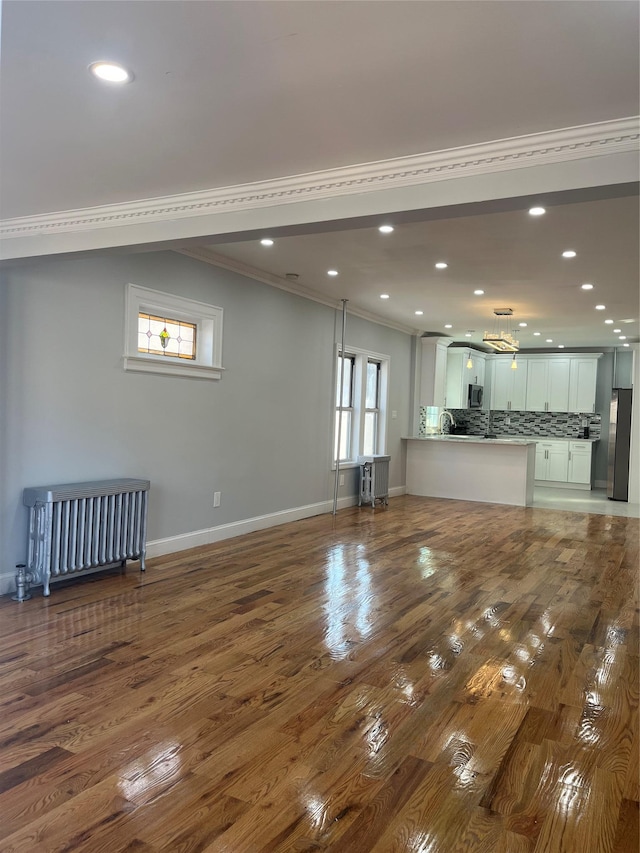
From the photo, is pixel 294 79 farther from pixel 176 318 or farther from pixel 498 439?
pixel 498 439

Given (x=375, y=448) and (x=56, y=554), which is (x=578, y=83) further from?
(x=375, y=448)

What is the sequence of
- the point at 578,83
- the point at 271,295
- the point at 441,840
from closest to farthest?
the point at 441,840, the point at 578,83, the point at 271,295

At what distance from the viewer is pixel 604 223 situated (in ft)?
13.9

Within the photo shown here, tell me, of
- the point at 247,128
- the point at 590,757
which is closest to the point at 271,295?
the point at 247,128

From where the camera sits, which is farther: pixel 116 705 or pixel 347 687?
pixel 347 687

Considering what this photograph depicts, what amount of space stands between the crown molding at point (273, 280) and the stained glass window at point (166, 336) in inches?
24.0

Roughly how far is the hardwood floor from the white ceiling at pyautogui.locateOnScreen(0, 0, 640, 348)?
228 cm

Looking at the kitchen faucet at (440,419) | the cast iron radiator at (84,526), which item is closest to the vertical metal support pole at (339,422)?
the cast iron radiator at (84,526)

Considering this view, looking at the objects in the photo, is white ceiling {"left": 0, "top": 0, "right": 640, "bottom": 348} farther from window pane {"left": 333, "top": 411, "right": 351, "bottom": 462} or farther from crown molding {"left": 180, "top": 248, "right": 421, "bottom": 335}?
window pane {"left": 333, "top": 411, "right": 351, "bottom": 462}

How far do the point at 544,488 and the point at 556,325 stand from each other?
3.89m

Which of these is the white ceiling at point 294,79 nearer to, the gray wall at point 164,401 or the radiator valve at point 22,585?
the gray wall at point 164,401

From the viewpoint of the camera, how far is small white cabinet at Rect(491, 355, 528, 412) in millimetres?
12109

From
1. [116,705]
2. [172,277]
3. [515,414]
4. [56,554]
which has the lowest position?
[116,705]

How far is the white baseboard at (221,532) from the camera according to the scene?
207 inches
